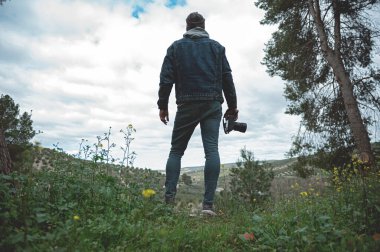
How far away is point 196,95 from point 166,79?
0.46 m

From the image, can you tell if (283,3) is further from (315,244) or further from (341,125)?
(315,244)

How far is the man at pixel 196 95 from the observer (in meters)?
4.00

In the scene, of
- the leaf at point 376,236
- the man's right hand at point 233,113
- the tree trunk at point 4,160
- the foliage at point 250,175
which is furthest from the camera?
the foliage at point 250,175

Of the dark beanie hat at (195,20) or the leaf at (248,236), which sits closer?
the leaf at (248,236)

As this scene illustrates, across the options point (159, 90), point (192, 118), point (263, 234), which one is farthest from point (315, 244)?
point (159, 90)

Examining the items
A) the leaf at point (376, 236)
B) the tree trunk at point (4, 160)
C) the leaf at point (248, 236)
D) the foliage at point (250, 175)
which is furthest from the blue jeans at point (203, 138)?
the foliage at point (250, 175)

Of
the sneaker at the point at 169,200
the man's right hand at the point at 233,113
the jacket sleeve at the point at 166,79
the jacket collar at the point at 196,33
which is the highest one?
the jacket collar at the point at 196,33

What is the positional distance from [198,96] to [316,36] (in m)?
7.70

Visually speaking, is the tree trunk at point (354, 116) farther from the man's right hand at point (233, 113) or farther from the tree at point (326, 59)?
the man's right hand at point (233, 113)

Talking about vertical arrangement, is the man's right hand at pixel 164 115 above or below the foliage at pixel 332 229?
above

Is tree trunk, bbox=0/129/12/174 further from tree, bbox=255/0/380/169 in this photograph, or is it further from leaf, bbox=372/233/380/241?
tree, bbox=255/0/380/169

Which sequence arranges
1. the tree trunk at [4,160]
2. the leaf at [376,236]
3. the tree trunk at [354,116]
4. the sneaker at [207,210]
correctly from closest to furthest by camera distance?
→ the leaf at [376,236] < the tree trunk at [4,160] < the sneaker at [207,210] < the tree trunk at [354,116]

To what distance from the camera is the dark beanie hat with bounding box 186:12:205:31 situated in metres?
4.42

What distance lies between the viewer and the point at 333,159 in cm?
1103
